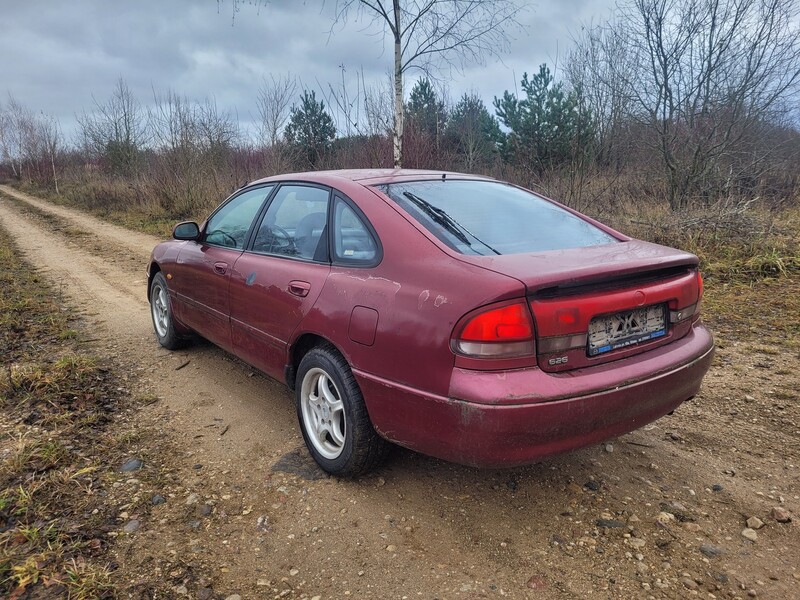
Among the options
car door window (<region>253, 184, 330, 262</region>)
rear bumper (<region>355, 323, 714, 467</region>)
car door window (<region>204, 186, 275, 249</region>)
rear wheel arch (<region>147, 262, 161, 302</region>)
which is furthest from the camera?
rear wheel arch (<region>147, 262, 161, 302</region>)

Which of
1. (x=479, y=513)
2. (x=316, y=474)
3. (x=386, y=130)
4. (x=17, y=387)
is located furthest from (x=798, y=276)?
(x=386, y=130)

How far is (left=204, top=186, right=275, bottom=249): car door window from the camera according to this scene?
3.64m

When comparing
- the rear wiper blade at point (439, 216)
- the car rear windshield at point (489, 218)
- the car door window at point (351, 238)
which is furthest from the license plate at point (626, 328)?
the car door window at point (351, 238)

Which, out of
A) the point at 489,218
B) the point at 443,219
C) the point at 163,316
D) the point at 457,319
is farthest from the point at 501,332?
the point at 163,316

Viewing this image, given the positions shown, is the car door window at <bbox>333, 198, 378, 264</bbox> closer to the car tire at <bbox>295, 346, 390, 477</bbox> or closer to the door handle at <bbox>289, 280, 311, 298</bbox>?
the door handle at <bbox>289, 280, 311, 298</bbox>

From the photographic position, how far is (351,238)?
269 cm

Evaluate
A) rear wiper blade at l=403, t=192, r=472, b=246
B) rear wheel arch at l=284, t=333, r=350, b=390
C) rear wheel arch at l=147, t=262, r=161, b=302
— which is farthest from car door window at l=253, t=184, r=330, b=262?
rear wheel arch at l=147, t=262, r=161, b=302

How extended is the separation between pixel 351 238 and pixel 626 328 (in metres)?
1.35

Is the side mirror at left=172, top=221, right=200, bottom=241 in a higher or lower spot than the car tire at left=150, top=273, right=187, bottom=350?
higher

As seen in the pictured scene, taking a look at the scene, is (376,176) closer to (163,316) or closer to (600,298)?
(600,298)

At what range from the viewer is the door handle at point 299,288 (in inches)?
109

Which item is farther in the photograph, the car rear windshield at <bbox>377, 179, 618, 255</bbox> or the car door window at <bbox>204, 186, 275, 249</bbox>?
the car door window at <bbox>204, 186, 275, 249</bbox>

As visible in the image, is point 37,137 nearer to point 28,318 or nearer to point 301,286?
point 28,318

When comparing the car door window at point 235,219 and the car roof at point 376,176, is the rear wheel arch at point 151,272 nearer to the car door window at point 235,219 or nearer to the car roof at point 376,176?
the car door window at point 235,219
